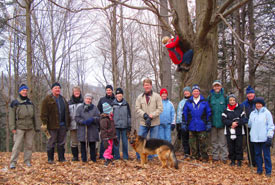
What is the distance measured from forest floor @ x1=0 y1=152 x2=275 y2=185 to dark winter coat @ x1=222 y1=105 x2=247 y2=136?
113 centimetres

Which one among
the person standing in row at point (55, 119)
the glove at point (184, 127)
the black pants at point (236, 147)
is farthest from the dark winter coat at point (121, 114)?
the black pants at point (236, 147)

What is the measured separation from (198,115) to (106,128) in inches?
113

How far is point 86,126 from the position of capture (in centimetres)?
696

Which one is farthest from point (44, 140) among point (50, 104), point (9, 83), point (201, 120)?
point (201, 120)

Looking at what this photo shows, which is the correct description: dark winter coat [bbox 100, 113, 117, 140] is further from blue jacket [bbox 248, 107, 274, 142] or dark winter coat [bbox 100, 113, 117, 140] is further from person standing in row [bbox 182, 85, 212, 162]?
blue jacket [bbox 248, 107, 274, 142]

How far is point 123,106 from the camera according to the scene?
723cm

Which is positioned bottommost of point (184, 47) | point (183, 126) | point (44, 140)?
point (44, 140)

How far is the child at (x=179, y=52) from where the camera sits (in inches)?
304

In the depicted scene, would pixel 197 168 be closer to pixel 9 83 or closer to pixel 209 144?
pixel 209 144

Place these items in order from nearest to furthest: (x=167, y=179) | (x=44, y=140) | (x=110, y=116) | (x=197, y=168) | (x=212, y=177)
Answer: (x=167, y=179), (x=212, y=177), (x=197, y=168), (x=110, y=116), (x=44, y=140)

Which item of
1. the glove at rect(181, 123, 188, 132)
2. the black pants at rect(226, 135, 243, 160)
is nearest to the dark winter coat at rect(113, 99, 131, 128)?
the glove at rect(181, 123, 188, 132)

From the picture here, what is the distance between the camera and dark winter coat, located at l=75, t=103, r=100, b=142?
6.84 metres

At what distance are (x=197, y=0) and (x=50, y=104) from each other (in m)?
6.33

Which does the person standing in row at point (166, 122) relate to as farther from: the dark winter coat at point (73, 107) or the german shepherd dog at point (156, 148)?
the dark winter coat at point (73, 107)
